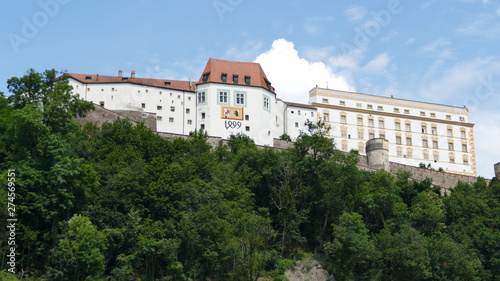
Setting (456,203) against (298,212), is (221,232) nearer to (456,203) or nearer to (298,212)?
(298,212)

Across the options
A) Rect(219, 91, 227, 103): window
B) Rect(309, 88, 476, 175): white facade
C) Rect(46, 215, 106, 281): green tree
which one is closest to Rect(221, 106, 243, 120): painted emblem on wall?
Rect(219, 91, 227, 103): window

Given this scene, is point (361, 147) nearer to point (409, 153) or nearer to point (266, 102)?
point (409, 153)

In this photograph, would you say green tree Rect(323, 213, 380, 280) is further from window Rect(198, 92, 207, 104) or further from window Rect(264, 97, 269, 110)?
window Rect(198, 92, 207, 104)

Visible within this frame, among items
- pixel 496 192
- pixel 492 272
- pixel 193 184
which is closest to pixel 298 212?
pixel 193 184

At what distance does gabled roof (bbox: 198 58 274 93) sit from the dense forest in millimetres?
19569

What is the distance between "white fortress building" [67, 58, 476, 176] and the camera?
68.6m

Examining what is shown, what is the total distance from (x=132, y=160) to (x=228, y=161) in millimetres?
10452

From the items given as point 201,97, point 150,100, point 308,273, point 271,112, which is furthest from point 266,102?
point 308,273

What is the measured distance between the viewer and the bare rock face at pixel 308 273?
42281 millimetres

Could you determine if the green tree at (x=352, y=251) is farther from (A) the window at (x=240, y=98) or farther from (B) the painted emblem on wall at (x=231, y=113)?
(A) the window at (x=240, y=98)

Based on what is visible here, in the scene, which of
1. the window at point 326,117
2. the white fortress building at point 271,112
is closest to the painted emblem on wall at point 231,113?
the white fortress building at point 271,112

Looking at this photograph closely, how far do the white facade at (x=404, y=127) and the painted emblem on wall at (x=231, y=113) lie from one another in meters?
14.1

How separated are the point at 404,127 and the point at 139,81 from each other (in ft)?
118

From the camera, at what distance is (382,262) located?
42250 millimetres
